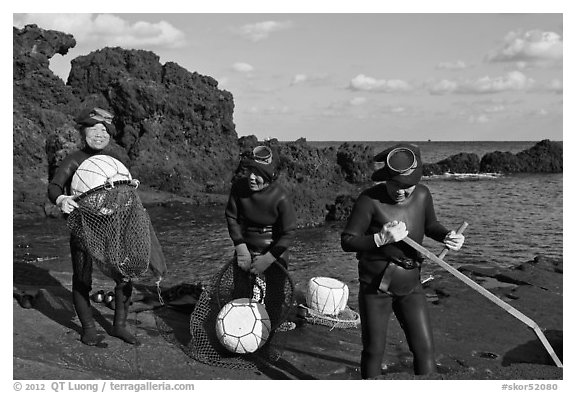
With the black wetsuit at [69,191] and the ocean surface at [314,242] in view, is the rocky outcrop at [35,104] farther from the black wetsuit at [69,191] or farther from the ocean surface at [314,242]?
the black wetsuit at [69,191]

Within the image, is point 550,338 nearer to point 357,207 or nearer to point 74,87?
point 357,207

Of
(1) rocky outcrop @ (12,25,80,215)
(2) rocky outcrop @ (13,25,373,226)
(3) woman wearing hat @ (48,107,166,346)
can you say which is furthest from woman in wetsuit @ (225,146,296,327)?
(1) rocky outcrop @ (12,25,80,215)

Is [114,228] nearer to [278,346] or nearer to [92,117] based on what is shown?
[92,117]

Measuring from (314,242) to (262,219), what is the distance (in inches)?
551

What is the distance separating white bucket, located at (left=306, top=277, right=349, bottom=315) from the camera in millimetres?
8406

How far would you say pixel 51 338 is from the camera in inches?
270

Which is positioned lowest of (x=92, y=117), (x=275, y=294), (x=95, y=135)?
(x=275, y=294)

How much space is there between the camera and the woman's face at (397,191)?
4.91 meters

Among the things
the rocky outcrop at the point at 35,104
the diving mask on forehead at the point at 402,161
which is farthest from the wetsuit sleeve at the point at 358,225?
the rocky outcrop at the point at 35,104

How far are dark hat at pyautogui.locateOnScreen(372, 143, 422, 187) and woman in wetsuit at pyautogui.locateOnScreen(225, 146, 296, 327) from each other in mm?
1652

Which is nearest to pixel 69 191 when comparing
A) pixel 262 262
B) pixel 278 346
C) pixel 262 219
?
pixel 262 219

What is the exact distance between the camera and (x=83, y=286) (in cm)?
664

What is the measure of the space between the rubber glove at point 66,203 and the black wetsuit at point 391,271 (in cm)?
311

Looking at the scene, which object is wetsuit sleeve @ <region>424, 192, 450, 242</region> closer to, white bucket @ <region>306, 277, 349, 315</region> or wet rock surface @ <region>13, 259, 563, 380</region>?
wet rock surface @ <region>13, 259, 563, 380</region>
